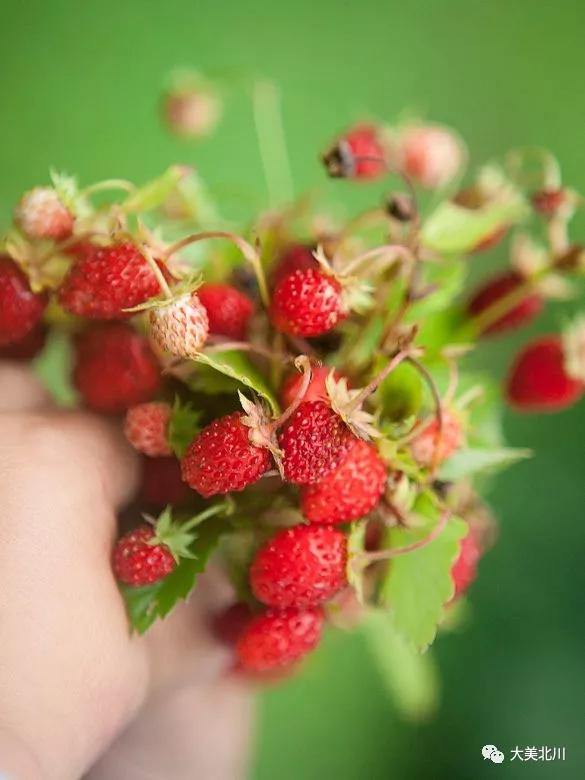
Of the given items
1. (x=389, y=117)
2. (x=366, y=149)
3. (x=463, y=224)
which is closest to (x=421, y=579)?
(x=463, y=224)

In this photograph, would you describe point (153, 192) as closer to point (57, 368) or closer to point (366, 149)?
point (57, 368)

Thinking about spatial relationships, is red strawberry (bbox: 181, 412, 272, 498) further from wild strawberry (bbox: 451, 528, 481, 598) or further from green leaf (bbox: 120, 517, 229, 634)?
wild strawberry (bbox: 451, 528, 481, 598)

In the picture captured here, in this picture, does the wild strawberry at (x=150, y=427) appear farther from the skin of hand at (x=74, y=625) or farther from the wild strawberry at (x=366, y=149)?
the wild strawberry at (x=366, y=149)

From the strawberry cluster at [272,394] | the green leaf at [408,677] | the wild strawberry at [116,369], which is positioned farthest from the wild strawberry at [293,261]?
the green leaf at [408,677]

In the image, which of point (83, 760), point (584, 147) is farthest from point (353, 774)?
point (584, 147)

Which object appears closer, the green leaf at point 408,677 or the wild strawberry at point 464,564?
the wild strawberry at point 464,564

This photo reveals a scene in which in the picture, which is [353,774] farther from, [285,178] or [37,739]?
[285,178]

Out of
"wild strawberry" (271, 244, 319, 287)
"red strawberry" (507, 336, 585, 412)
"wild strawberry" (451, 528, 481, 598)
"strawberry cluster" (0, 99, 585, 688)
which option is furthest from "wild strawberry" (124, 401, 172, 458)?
"red strawberry" (507, 336, 585, 412)
